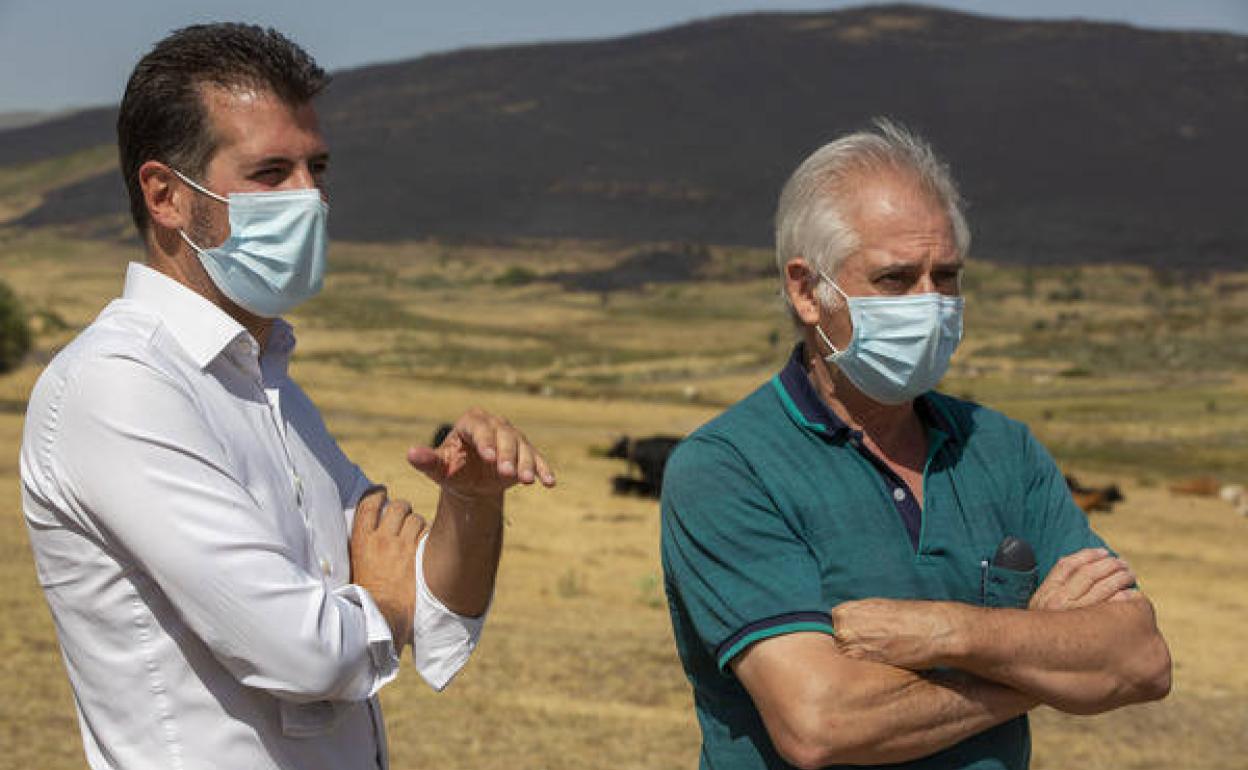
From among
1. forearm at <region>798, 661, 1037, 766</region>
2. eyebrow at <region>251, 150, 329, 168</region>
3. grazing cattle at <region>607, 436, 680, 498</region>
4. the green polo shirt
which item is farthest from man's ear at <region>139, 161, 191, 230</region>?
grazing cattle at <region>607, 436, 680, 498</region>

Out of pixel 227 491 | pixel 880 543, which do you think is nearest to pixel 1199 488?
pixel 880 543

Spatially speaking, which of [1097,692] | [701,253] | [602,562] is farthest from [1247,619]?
[701,253]

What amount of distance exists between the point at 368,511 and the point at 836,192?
1032 millimetres

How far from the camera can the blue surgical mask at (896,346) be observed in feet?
10.4

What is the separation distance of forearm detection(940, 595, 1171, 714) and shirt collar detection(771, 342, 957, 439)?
42 centimetres

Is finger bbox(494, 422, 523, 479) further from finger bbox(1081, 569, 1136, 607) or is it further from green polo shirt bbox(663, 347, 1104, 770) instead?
finger bbox(1081, 569, 1136, 607)

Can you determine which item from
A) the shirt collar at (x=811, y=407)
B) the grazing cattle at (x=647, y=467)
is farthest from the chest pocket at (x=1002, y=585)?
the grazing cattle at (x=647, y=467)

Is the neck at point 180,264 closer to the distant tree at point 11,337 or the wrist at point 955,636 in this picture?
the wrist at point 955,636

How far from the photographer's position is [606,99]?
156m

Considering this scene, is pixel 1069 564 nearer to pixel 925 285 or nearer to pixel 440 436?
pixel 925 285

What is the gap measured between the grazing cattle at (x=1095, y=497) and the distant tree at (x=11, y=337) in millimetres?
19514

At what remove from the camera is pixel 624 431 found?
90.1 ft

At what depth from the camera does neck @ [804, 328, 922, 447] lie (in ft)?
10.8

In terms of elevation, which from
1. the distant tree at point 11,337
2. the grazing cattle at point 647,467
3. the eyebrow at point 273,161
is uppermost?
the eyebrow at point 273,161
